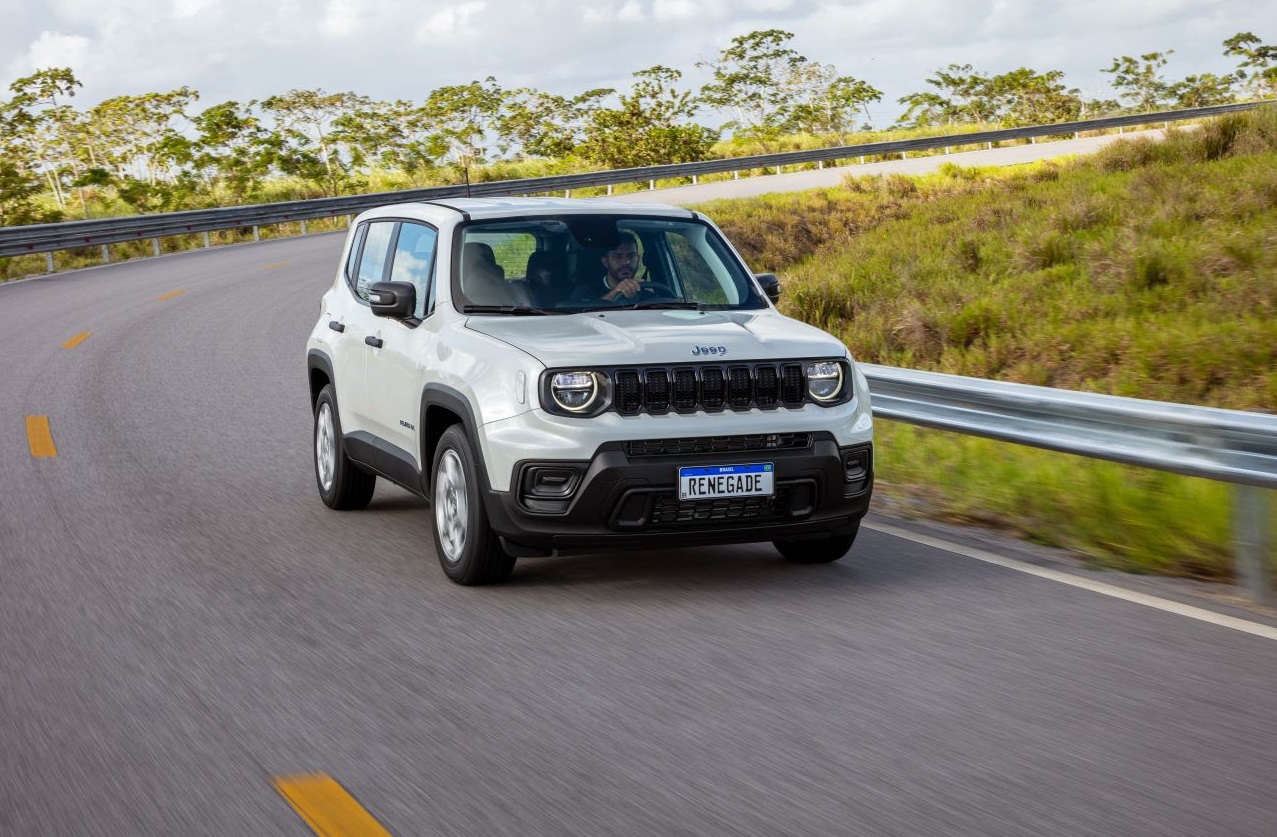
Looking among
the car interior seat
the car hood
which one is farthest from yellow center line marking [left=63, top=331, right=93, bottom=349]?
the car hood

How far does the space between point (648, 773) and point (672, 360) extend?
238 cm

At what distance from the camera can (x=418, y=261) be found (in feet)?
25.0

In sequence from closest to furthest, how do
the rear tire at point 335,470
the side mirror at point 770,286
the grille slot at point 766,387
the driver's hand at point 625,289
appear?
1. the grille slot at point 766,387
2. the driver's hand at point 625,289
3. the side mirror at point 770,286
4. the rear tire at point 335,470

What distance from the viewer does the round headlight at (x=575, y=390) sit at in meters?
6.21

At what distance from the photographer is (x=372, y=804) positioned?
4.07 m

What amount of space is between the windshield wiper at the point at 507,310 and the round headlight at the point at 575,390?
2.90 feet

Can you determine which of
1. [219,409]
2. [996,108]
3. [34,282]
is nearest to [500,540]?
[219,409]

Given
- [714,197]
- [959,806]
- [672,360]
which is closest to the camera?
[959,806]

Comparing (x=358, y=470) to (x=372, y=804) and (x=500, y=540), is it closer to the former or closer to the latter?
(x=500, y=540)

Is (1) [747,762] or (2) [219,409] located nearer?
(1) [747,762]

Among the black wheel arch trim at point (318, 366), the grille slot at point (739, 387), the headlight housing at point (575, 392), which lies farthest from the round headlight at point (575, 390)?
the black wheel arch trim at point (318, 366)

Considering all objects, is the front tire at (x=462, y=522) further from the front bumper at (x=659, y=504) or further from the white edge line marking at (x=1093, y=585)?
the white edge line marking at (x=1093, y=585)

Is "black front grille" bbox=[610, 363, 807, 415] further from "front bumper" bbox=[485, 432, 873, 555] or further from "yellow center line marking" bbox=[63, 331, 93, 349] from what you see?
"yellow center line marking" bbox=[63, 331, 93, 349]

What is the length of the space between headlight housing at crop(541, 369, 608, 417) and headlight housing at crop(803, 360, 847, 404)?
92 centimetres
